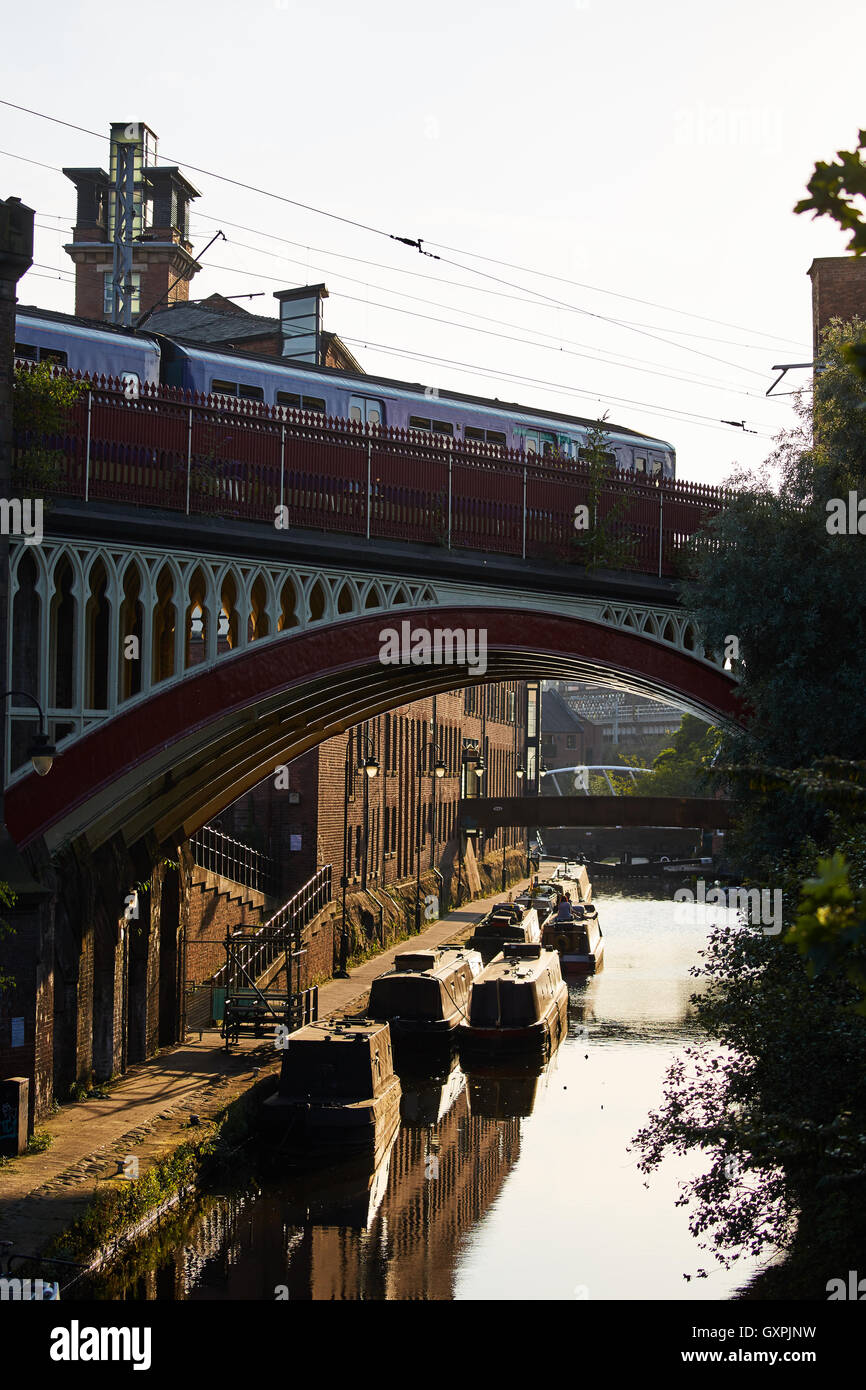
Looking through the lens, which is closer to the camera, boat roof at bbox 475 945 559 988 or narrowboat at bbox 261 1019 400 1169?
narrowboat at bbox 261 1019 400 1169

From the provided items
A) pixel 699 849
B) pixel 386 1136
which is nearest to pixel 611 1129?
pixel 386 1136

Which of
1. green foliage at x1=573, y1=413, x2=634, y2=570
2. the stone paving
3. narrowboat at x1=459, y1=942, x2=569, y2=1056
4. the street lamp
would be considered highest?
green foliage at x1=573, y1=413, x2=634, y2=570

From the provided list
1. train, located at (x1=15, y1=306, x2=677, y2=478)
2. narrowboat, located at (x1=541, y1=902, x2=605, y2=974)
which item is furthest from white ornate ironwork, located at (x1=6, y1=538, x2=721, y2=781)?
narrowboat, located at (x1=541, y1=902, x2=605, y2=974)

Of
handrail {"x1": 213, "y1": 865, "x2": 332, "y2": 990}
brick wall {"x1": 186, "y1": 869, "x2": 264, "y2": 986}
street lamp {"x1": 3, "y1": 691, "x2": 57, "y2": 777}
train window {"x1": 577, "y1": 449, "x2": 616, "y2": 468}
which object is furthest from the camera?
handrail {"x1": 213, "y1": 865, "x2": 332, "y2": 990}

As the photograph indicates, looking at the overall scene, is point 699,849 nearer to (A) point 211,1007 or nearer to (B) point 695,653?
(A) point 211,1007

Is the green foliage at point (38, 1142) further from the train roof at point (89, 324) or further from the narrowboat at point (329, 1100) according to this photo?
the train roof at point (89, 324)

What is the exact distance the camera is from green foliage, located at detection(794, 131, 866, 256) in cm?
610

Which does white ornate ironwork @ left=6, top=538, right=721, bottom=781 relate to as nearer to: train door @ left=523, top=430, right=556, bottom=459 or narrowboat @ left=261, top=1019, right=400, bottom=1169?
train door @ left=523, top=430, right=556, bottom=459

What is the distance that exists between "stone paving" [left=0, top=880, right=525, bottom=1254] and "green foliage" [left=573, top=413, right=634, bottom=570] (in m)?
11.2

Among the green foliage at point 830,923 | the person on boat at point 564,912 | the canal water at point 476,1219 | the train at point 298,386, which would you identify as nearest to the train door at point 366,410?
the train at point 298,386

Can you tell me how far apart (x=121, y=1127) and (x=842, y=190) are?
19140 mm

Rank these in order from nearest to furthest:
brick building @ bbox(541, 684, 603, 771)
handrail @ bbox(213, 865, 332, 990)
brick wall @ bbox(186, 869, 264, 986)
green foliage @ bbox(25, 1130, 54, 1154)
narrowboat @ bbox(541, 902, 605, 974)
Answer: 1. green foliage @ bbox(25, 1130, 54, 1154)
2. brick wall @ bbox(186, 869, 264, 986)
3. handrail @ bbox(213, 865, 332, 990)
4. narrowboat @ bbox(541, 902, 605, 974)
5. brick building @ bbox(541, 684, 603, 771)

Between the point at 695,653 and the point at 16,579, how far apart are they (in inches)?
455

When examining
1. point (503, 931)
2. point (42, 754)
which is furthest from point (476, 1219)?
point (503, 931)
